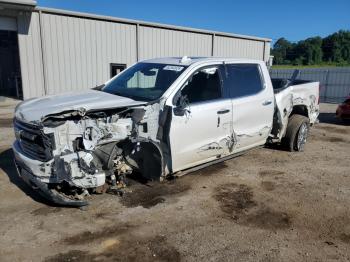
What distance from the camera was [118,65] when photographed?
17.3 m

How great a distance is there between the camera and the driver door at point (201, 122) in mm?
4688

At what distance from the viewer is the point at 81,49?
15.8 meters

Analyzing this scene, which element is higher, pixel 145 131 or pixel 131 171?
pixel 145 131

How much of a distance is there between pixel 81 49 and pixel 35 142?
41.6ft

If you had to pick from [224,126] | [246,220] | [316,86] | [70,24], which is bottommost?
[246,220]

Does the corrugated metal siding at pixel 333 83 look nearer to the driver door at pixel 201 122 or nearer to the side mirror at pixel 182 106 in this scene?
the driver door at pixel 201 122

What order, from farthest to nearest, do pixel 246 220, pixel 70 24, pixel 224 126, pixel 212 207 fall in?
pixel 70 24 → pixel 224 126 → pixel 212 207 → pixel 246 220

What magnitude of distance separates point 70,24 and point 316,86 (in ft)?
37.3

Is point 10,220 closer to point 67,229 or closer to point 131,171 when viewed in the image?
point 67,229

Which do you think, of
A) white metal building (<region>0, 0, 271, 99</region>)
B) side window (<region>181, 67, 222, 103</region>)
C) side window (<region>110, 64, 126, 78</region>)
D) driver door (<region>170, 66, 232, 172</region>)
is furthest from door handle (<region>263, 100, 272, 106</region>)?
side window (<region>110, 64, 126, 78</region>)

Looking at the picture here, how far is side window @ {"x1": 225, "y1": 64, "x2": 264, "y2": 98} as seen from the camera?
18.2 feet

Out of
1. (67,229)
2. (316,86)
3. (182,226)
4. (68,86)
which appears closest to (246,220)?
(182,226)

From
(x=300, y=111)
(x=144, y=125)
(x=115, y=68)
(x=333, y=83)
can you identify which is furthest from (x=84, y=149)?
(x=333, y=83)

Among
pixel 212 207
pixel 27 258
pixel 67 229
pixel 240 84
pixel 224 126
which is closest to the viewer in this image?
pixel 27 258
